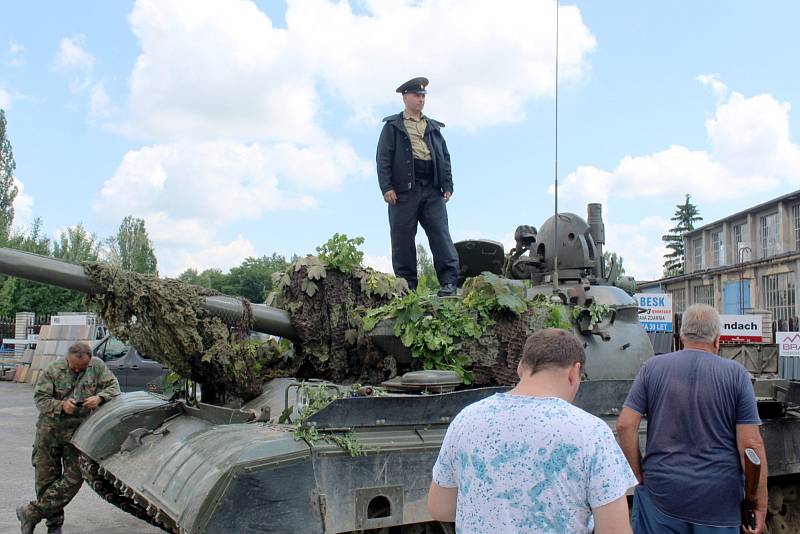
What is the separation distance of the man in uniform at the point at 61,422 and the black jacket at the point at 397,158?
3.16 m

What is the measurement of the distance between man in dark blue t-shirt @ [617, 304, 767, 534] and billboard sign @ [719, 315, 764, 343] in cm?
1288

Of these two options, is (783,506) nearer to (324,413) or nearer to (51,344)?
(324,413)

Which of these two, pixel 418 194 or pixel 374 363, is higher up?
pixel 418 194

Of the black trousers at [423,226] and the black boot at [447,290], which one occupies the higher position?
the black trousers at [423,226]

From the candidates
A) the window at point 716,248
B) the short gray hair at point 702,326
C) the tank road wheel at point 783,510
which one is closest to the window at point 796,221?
the window at point 716,248

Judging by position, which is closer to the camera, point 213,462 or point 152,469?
point 213,462

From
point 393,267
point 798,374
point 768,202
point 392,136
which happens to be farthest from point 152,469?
point 768,202

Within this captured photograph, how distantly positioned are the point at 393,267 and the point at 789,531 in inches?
153

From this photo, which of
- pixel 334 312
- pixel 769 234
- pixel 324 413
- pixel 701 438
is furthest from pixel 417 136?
pixel 769 234

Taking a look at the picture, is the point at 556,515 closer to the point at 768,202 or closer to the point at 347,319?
the point at 347,319

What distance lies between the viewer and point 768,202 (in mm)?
31609

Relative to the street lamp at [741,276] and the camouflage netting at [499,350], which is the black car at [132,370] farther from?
the street lamp at [741,276]

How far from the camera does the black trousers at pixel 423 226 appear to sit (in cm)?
675

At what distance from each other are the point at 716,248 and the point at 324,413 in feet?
121
